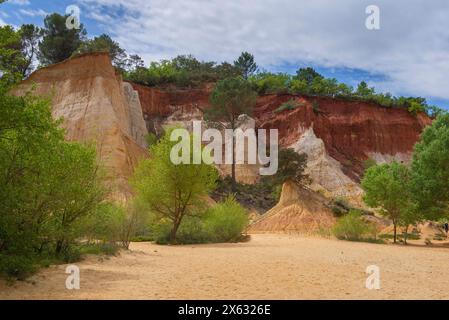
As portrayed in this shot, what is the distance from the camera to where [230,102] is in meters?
52.6

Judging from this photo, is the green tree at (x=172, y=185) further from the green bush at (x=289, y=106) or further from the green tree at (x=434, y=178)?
the green bush at (x=289, y=106)

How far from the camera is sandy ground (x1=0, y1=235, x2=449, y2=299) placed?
28.4 feet

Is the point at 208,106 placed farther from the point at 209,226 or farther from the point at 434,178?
the point at 434,178

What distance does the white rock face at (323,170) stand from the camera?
170 feet

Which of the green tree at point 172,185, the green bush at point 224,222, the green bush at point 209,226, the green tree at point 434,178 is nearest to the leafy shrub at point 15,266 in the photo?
the green tree at point 172,185

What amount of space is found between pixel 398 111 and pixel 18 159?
68.5 meters

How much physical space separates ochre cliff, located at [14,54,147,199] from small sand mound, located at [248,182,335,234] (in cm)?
1288

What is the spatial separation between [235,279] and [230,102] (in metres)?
43.2

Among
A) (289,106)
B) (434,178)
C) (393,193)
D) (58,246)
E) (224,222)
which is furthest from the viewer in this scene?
(289,106)

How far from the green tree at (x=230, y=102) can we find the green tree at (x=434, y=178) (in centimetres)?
2806

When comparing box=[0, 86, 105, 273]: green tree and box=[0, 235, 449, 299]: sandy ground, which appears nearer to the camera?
box=[0, 235, 449, 299]: sandy ground

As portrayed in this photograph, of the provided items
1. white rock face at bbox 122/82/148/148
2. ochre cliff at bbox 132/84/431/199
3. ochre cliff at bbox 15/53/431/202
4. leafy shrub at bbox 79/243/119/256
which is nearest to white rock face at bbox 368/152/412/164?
ochre cliff at bbox 132/84/431/199

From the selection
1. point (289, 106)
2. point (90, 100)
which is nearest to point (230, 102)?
point (289, 106)

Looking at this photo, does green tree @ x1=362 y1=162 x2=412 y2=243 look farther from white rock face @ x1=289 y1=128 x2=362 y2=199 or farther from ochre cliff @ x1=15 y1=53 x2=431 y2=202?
white rock face @ x1=289 y1=128 x2=362 y2=199
